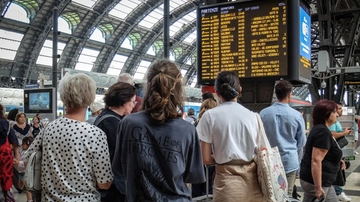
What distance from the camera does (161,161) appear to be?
1879 millimetres

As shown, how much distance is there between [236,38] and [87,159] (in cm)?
400

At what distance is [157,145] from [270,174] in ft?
3.28

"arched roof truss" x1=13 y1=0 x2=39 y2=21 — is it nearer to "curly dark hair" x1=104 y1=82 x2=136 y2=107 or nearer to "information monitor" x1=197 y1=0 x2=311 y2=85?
"information monitor" x1=197 y1=0 x2=311 y2=85

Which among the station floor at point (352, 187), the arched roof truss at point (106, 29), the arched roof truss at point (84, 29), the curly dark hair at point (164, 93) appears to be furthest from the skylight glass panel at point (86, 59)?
the curly dark hair at point (164, 93)

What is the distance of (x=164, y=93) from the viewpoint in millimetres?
1868

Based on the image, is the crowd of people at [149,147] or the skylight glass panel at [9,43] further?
the skylight glass panel at [9,43]

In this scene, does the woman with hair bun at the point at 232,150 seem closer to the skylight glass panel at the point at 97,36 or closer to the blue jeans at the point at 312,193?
the blue jeans at the point at 312,193

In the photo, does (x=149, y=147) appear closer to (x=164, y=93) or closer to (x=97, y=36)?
(x=164, y=93)

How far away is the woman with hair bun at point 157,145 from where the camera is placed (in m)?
1.85

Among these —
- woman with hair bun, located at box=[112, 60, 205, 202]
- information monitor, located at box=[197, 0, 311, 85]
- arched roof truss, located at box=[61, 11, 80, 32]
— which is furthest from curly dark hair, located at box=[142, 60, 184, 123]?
arched roof truss, located at box=[61, 11, 80, 32]

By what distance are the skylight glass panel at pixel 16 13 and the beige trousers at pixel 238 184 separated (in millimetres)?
28813

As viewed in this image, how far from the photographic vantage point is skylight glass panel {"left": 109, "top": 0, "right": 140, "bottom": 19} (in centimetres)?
3331

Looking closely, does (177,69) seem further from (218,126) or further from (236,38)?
(236,38)

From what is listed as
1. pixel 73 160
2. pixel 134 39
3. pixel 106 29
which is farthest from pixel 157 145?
pixel 134 39
